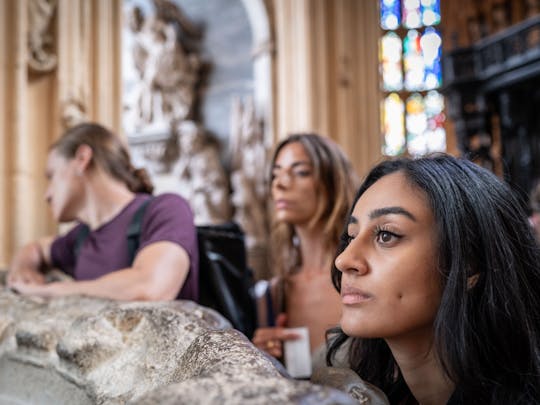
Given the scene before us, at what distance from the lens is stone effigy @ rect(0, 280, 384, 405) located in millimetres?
654

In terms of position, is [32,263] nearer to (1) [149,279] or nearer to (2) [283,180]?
(1) [149,279]

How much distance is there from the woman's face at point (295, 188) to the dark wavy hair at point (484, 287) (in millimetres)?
1319

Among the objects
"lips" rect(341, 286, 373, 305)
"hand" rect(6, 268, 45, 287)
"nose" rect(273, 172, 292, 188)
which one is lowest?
"hand" rect(6, 268, 45, 287)

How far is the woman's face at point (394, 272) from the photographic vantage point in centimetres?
107

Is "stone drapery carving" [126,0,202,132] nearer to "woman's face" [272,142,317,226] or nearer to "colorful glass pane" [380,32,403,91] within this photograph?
"woman's face" [272,142,317,226]

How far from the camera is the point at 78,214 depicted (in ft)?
8.31

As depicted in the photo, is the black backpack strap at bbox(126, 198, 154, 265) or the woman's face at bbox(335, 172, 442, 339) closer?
the woman's face at bbox(335, 172, 442, 339)

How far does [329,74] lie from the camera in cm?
895

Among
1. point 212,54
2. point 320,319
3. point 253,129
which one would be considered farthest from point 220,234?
point 212,54

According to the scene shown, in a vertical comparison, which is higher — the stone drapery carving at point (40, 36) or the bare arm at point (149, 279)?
the stone drapery carving at point (40, 36)

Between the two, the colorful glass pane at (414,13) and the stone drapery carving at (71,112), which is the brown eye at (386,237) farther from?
the colorful glass pane at (414,13)

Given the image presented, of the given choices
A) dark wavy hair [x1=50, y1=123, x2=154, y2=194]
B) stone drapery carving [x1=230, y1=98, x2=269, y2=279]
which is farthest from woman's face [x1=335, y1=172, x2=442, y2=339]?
stone drapery carving [x1=230, y1=98, x2=269, y2=279]

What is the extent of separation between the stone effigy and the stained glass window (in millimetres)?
17200

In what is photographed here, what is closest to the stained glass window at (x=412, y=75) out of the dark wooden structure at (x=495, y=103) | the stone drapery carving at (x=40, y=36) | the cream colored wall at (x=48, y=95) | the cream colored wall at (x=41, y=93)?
the dark wooden structure at (x=495, y=103)
